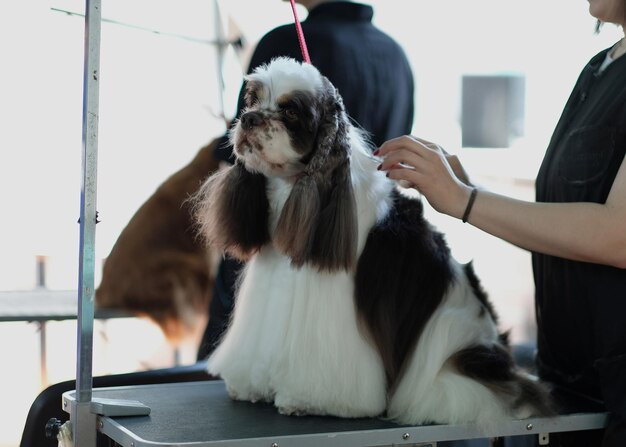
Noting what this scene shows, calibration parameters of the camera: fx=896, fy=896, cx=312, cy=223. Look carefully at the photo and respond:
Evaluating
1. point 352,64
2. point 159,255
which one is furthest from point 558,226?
point 159,255

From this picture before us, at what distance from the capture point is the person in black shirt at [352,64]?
217 centimetres

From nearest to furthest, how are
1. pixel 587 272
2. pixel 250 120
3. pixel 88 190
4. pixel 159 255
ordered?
pixel 88 190 < pixel 250 120 < pixel 587 272 < pixel 159 255

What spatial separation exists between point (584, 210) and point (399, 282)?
33cm

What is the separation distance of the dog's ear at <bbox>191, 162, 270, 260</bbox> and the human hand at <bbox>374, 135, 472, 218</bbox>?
0.78 feet

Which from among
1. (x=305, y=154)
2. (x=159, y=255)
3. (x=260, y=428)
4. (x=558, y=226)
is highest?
(x=305, y=154)

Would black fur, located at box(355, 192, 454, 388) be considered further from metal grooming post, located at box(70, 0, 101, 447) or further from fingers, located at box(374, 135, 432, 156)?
metal grooming post, located at box(70, 0, 101, 447)

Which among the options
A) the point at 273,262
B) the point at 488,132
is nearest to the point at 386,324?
the point at 273,262

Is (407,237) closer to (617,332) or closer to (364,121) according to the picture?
(617,332)

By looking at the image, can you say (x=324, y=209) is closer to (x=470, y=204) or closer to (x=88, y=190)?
(x=470, y=204)

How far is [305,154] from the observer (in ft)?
4.90

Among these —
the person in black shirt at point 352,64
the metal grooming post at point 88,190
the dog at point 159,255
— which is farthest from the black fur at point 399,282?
the dog at point 159,255

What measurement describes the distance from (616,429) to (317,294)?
545mm

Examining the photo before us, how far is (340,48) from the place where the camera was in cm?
218

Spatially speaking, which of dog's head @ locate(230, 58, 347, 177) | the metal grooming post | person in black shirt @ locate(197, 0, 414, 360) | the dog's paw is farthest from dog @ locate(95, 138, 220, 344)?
the metal grooming post
